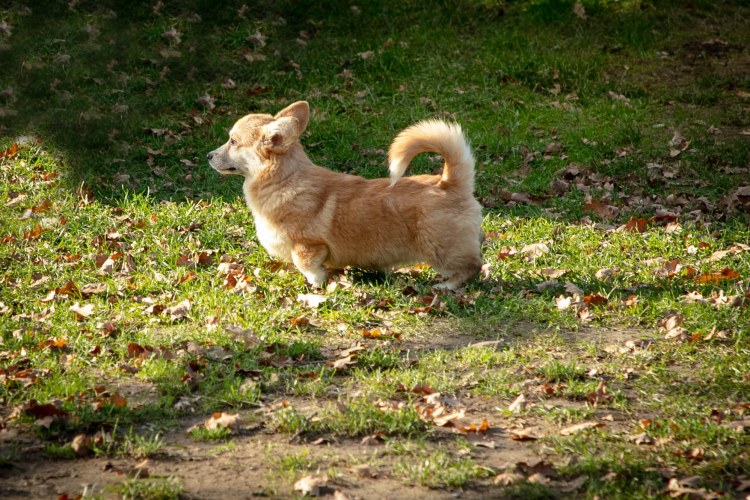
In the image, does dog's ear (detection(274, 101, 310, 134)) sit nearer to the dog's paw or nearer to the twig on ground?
the dog's paw

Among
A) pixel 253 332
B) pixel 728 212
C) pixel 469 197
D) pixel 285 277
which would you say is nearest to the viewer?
pixel 253 332

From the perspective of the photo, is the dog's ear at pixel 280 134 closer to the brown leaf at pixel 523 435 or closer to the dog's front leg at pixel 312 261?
the dog's front leg at pixel 312 261

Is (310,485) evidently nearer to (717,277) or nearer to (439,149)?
(439,149)

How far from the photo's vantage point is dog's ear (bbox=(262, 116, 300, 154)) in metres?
5.29

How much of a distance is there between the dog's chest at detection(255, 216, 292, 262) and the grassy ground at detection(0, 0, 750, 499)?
0.25 m

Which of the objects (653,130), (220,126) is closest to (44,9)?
(220,126)

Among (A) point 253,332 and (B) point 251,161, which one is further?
(B) point 251,161

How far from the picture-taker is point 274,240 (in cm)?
541

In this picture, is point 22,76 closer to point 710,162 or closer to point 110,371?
point 110,371

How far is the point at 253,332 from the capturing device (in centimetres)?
445

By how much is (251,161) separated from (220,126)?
3700 mm

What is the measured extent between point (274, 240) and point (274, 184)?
0.43 metres

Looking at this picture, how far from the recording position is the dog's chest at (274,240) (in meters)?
5.38

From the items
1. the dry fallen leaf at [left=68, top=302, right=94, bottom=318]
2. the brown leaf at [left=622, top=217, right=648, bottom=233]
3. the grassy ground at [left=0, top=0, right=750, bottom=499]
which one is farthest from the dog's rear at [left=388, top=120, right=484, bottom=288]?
the dry fallen leaf at [left=68, top=302, right=94, bottom=318]
